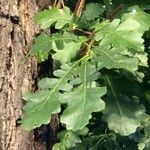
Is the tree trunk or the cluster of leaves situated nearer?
the cluster of leaves

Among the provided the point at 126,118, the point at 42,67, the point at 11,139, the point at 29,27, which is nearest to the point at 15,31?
the point at 29,27

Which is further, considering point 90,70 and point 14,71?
point 14,71

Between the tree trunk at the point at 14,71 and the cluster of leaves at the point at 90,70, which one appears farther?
the tree trunk at the point at 14,71

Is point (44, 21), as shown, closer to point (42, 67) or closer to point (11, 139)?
point (42, 67)
